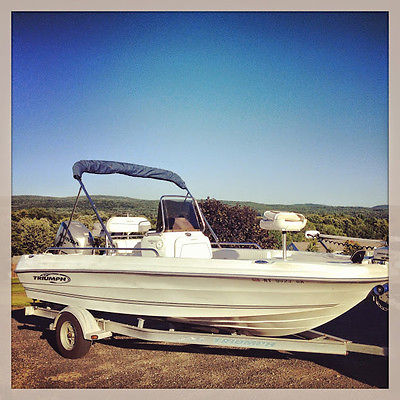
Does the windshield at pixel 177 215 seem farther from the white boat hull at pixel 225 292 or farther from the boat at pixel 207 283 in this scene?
the white boat hull at pixel 225 292

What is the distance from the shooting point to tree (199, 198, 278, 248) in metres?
10.5

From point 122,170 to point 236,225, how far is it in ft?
14.4

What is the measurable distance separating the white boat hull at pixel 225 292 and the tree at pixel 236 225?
542cm

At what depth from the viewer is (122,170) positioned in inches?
266

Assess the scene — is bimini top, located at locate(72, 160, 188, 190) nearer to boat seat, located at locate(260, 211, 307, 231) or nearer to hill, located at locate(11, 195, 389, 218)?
boat seat, located at locate(260, 211, 307, 231)

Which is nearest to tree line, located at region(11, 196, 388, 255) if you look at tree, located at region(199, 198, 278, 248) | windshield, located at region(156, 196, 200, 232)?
tree, located at region(199, 198, 278, 248)

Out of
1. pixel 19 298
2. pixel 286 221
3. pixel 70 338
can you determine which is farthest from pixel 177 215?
pixel 19 298

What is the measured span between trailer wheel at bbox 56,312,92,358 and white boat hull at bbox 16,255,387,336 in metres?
0.32

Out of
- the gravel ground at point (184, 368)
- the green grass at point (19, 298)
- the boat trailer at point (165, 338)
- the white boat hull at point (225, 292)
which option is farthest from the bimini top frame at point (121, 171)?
the green grass at point (19, 298)

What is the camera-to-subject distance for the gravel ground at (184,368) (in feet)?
16.1

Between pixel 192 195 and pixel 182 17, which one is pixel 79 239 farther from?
pixel 182 17

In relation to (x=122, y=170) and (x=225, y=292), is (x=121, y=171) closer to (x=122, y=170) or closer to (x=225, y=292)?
(x=122, y=170)

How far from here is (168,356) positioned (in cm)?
572

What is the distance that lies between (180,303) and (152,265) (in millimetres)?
496
